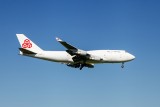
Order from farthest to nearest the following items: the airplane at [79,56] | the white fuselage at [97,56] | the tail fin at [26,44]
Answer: the tail fin at [26,44] → the white fuselage at [97,56] → the airplane at [79,56]

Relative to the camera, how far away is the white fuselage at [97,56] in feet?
252

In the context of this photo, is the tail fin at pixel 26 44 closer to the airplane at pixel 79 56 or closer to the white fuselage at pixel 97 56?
the airplane at pixel 79 56

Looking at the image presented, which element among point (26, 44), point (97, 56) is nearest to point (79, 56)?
point (97, 56)

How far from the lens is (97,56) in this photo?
7681 cm

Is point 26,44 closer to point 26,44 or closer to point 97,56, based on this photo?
point 26,44

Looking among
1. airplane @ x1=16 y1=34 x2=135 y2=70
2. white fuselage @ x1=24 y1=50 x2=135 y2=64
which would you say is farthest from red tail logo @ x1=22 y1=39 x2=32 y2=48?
white fuselage @ x1=24 y1=50 x2=135 y2=64

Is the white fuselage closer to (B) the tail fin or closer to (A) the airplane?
(A) the airplane

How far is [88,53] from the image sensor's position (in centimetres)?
7756

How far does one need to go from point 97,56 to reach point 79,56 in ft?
12.6

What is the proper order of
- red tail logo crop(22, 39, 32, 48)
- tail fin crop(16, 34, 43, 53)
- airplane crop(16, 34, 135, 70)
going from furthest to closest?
red tail logo crop(22, 39, 32, 48), tail fin crop(16, 34, 43, 53), airplane crop(16, 34, 135, 70)

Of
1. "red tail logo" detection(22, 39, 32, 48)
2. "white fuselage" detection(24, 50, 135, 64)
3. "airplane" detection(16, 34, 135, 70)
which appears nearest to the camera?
"airplane" detection(16, 34, 135, 70)

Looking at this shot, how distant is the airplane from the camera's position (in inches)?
2987

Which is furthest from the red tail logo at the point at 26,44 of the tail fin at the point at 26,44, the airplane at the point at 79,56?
the airplane at the point at 79,56

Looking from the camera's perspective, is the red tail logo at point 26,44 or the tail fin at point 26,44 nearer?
the tail fin at point 26,44
